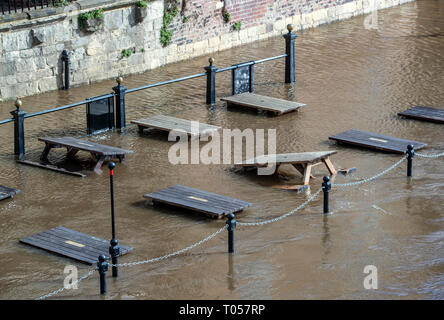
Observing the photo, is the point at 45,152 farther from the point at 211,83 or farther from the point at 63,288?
the point at 63,288

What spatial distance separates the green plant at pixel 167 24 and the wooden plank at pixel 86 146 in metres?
7.74

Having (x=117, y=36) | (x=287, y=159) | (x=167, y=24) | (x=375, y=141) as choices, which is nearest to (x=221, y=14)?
(x=167, y=24)

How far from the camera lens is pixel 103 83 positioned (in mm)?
22234

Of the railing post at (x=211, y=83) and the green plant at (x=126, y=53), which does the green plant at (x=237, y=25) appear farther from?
the railing post at (x=211, y=83)

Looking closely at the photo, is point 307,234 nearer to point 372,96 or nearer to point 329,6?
point 372,96

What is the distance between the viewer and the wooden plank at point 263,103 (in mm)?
19281

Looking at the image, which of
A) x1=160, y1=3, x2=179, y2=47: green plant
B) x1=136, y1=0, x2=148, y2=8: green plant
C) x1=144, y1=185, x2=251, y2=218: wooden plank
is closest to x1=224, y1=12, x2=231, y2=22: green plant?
x1=160, y1=3, x2=179, y2=47: green plant

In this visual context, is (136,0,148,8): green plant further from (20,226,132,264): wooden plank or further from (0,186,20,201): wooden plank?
(20,226,132,264): wooden plank

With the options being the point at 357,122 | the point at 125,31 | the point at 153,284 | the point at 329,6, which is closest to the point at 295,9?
the point at 329,6

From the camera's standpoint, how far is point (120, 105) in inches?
721

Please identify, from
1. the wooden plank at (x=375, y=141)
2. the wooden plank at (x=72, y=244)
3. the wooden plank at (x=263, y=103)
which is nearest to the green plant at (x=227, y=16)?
the wooden plank at (x=263, y=103)

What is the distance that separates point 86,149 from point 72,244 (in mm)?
3738

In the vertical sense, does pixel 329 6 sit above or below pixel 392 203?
above
